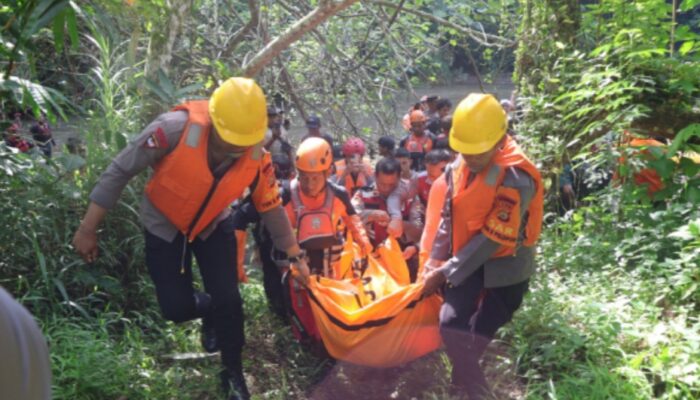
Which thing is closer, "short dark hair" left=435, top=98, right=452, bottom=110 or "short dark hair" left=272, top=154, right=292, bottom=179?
"short dark hair" left=272, top=154, right=292, bottom=179

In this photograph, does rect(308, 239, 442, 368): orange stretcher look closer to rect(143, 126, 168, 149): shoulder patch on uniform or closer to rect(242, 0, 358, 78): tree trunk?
rect(143, 126, 168, 149): shoulder patch on uniform

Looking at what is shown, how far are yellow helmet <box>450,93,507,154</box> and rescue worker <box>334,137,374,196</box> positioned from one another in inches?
128

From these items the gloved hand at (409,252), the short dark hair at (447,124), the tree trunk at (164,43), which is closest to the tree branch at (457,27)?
the short dark hair at (447,124)

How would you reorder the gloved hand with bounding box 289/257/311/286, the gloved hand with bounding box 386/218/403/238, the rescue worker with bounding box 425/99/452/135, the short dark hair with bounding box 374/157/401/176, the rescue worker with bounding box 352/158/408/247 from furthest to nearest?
the rescue worker with bounding box 425/99/452/135 → the short dark hair with bounding box 374/157/401/176 → the rescue worker with bounding box 352/158/408/247 → the gloved hand with bounding box 386/218/403/238 → the gloved hand with bounding box 289/257/311/286

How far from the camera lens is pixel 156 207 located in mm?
3840

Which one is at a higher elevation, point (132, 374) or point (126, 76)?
point (126, 76)

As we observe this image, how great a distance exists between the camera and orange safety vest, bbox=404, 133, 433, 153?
8352 mm

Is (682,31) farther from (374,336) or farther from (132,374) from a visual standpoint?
(132,374)

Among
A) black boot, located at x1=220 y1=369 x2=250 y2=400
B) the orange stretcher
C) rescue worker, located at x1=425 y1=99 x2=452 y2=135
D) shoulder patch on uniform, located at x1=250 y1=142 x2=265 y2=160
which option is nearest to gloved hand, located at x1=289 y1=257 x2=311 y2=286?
the orange stretcher

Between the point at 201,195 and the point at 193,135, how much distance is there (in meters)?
0.29

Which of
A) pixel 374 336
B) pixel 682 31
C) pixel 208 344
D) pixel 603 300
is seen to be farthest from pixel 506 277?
pixel 682 31

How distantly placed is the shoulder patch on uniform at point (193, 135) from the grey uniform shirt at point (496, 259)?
132cm

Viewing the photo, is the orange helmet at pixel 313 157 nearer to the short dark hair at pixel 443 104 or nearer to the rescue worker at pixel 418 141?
the rescue worker at pixel 418 141

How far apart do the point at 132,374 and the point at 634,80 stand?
404 cm
